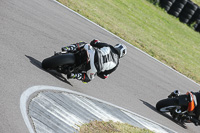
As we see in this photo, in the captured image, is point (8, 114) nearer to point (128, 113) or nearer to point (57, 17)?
point (128, 113)

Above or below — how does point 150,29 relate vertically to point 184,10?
below

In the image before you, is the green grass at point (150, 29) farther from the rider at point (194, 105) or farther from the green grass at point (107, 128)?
the green grass at point (107, 128)

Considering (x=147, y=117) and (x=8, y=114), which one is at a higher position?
(x=8, y=114)

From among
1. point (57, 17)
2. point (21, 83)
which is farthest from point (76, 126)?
point (57, 17)

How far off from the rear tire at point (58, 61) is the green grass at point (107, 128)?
162 centimetres

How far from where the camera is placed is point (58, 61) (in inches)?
290

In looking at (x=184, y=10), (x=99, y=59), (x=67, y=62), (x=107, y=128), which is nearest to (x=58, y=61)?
(x=67, y=62)

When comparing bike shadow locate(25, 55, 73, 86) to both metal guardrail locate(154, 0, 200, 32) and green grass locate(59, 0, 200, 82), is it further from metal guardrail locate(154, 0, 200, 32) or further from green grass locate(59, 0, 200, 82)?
metal guardrail locate(154, 0, 200, 32)

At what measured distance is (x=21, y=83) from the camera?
250 inches

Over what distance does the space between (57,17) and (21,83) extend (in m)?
6.26

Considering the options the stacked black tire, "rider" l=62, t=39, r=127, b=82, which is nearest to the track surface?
"rider" l=62, t=39, r=127, b=82

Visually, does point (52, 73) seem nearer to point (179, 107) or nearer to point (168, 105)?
point (168, 105)

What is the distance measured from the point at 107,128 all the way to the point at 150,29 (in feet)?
45.6

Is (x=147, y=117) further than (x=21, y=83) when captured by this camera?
Yes
